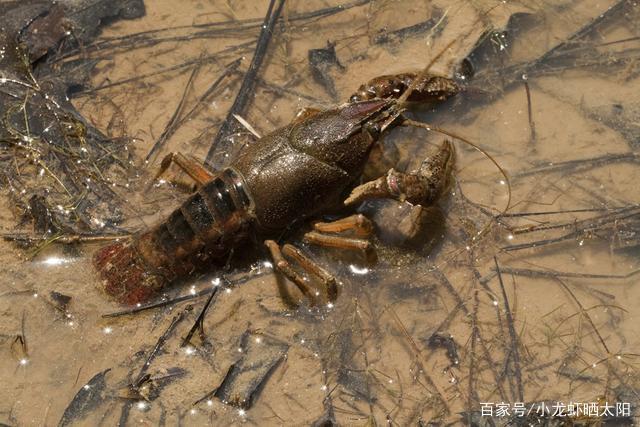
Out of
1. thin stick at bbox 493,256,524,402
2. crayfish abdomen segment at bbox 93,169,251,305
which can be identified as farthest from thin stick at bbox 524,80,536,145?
crayfish abdomen segment at bbox 93,169,251,305

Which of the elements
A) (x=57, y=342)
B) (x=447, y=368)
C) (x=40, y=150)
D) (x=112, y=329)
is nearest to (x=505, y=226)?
(x=447, y=368)

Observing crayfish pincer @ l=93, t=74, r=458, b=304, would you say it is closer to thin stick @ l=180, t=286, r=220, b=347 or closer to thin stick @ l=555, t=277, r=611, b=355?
thin stick @ l=180, t=286, r=220, b=347

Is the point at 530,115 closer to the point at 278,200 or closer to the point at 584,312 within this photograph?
the point at 584,312

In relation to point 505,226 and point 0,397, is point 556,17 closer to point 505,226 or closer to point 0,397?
point 505,226

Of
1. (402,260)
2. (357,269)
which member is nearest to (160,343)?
(357,269)

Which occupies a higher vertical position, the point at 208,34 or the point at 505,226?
the point at 208,34

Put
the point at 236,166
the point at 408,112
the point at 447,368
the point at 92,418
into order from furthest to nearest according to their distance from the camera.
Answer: the point at 408,112, the point at 236,166, the point at 447,368, the point at 92,418

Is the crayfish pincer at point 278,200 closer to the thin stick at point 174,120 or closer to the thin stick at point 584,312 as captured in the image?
the thin stick at point 174,120
